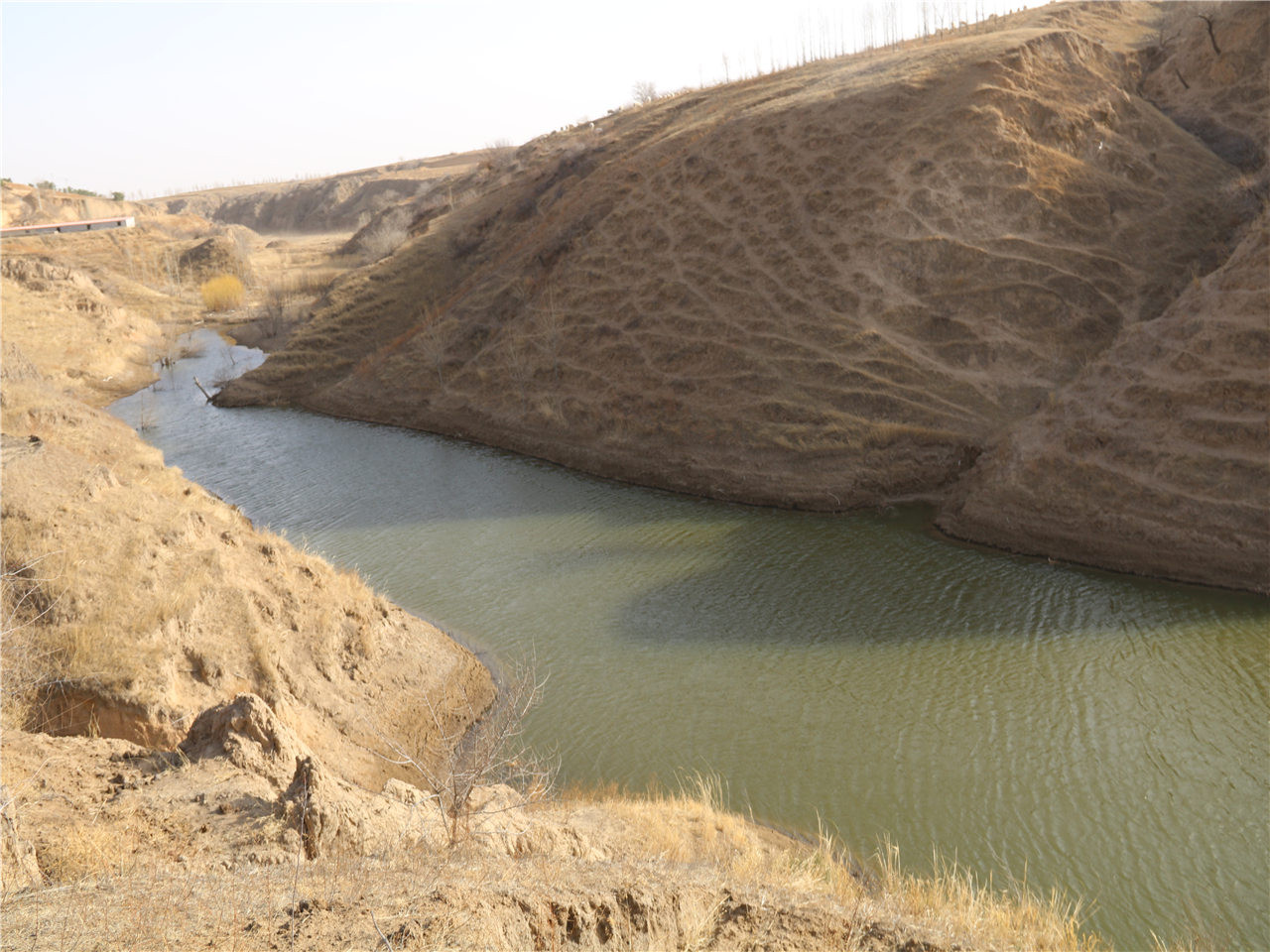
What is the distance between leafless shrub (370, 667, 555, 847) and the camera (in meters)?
8.58

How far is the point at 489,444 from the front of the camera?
33.3m

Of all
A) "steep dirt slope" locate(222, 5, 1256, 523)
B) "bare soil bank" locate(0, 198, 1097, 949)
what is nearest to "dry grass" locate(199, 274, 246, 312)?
"steep dirt slope" locate(222, 5, 1256, 523)

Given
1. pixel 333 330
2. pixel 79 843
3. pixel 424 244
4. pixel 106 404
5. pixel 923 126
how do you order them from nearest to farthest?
pixel 79 843 → pixel 923 126 → pixel 106 404 → pixel 333 330 → pixel 424 244

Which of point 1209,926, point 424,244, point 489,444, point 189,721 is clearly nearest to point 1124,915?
point 1209,926

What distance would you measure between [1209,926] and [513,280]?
3568 cm

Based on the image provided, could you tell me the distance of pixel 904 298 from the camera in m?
29.3

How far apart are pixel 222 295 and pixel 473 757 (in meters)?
64.4

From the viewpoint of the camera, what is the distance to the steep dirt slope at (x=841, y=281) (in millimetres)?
26859

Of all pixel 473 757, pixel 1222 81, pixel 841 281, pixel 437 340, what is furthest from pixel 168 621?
pixel 1222 81

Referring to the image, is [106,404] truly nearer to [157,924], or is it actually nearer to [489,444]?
[489,444]

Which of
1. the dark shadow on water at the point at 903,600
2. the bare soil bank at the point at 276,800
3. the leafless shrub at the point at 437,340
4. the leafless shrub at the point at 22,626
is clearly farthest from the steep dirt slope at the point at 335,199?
the leafless shrub at the point at 22,626

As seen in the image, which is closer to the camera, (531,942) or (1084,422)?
(531,942)

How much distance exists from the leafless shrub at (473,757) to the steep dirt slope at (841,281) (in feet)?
41.5

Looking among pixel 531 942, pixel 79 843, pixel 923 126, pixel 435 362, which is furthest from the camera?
pixel 435 362
